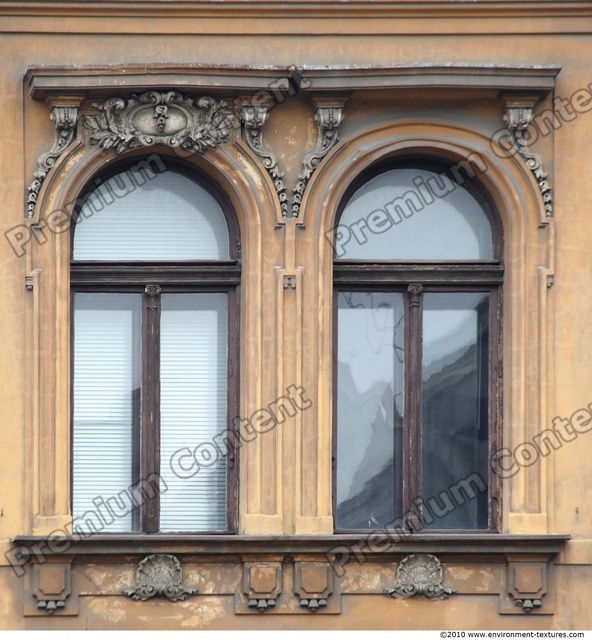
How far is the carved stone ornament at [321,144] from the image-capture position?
1258cm

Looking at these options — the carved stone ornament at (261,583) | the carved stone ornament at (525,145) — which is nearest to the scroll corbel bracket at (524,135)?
the carved stone ornament at (525,145)

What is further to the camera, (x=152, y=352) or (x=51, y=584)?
(x=152, y=352)

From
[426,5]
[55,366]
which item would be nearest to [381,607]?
[55,366]

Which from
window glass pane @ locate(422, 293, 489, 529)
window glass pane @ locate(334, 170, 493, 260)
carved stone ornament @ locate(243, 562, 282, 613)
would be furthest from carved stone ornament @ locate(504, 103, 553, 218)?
carved stone ornament @ locate(243, 562, 282, 613)

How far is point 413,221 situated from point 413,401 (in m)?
1.58

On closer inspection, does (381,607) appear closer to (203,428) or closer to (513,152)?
(203,428)

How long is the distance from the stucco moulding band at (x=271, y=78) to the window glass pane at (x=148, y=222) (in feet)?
2.95

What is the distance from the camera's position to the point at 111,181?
42.4ft

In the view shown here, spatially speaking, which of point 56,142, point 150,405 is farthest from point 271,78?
point 150,405

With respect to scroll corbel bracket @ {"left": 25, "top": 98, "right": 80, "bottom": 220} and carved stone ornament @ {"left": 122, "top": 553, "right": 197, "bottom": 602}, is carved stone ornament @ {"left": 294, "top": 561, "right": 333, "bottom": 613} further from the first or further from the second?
scroll corbel bracket @ {"left": 25, "top": 98, "right": 80, "bottom": 220}

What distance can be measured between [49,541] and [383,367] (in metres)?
3.19

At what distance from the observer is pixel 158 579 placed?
40.4 ft

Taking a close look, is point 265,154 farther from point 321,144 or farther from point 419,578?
A: point 419,578

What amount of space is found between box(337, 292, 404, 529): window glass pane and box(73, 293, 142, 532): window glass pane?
1791mm
